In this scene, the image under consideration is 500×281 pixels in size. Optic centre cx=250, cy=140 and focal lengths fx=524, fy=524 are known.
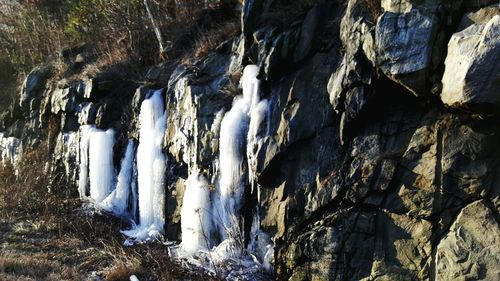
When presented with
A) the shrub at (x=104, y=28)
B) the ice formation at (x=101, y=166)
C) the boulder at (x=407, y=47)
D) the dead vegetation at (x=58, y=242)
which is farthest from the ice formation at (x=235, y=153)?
the ice formation at (x=101, y=166)

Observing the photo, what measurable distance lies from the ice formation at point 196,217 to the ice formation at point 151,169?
110cm

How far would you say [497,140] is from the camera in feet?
17.0

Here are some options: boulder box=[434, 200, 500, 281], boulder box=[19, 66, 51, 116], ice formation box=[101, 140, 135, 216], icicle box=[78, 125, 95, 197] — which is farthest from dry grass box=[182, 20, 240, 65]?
boulder box=[19, 66, 51, 116]

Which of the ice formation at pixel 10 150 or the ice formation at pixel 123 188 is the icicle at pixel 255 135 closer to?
the ice formation at pixel 123 188

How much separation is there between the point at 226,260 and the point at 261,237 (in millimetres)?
594

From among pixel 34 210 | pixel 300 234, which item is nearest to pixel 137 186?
pixel 34 210

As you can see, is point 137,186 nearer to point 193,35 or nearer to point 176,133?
point 176,133

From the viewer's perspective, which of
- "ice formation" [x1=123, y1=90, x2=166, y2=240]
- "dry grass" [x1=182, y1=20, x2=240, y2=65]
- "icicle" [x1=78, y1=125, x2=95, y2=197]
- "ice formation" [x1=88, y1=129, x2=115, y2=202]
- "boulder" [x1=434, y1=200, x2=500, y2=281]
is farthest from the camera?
"icicle" [x1=78, y1=125, x2=95, y2=197]

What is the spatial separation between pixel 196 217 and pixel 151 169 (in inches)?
84.0

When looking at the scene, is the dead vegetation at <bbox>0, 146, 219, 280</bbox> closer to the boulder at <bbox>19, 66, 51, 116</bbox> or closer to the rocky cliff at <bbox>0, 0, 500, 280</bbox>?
the rocky cliff at <bbox>0, 0, 500, 280</bbox>

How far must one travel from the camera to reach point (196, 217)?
27.5 feet

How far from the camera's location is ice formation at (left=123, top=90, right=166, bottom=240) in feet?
32.1

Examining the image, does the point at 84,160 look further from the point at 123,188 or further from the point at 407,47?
the point at 407,47

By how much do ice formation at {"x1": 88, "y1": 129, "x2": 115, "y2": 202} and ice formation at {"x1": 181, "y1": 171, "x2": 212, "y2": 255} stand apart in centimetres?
349
